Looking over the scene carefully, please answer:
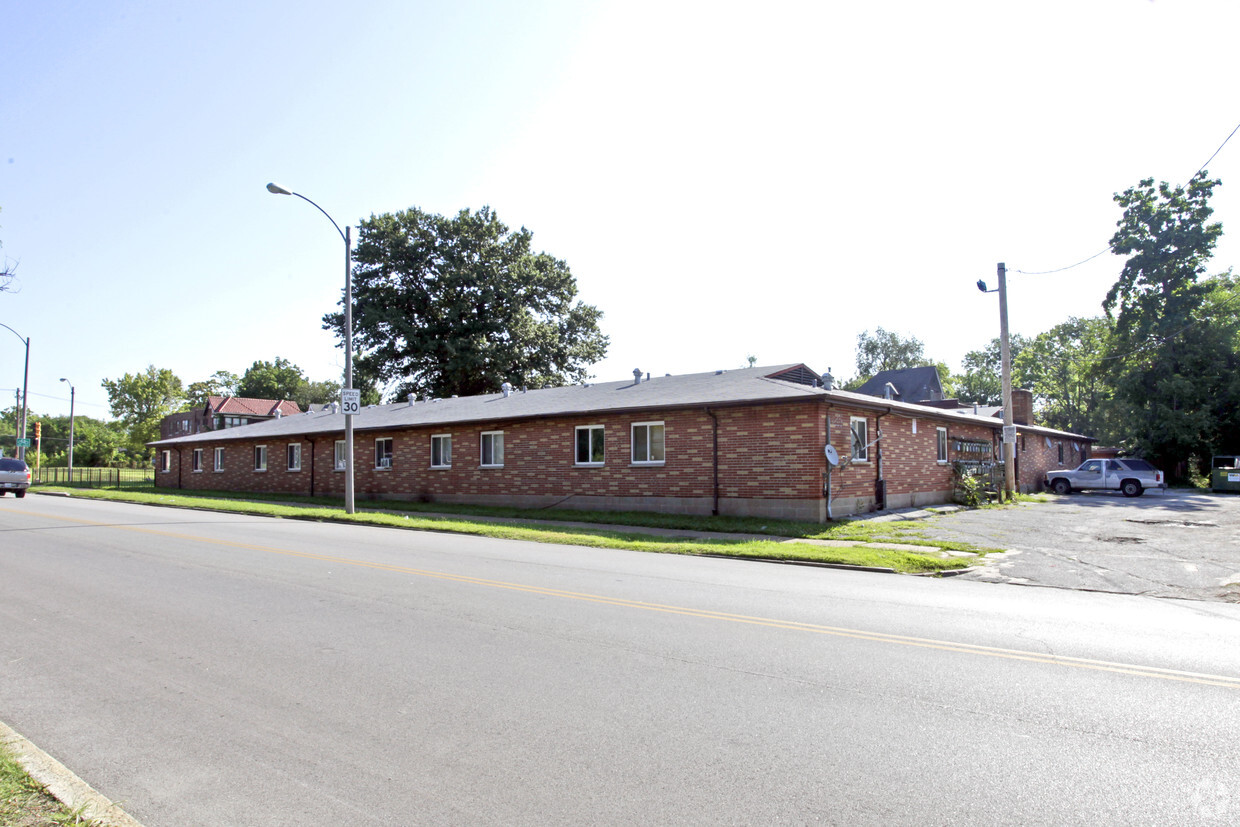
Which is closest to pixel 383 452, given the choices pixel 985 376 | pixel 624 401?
pixel 624 401

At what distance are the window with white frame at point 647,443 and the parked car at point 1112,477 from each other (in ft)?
77.9

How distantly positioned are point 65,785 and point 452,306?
4478 centimetres

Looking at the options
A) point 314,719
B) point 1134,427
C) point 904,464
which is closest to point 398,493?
point 904,464

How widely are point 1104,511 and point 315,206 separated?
24.6 metres

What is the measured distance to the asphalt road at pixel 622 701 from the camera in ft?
12.1

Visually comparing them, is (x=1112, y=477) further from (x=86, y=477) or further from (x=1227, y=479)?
(x=86, y=477)

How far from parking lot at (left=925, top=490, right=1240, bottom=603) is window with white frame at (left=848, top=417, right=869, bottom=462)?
7.98 ft

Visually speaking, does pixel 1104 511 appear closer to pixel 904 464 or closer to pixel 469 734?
pixel 904 464

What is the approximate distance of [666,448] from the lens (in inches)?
807

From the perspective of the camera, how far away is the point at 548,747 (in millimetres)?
4254

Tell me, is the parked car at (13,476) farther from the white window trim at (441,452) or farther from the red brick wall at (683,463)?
the white window trim at (441,452)

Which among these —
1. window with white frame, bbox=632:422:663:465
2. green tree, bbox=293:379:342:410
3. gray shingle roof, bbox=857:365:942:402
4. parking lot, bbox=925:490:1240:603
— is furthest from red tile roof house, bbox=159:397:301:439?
parking lot, bbox=925:490:1240:603

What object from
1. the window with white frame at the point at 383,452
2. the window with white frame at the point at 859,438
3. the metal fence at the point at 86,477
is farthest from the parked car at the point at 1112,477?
the metal fence at the point at 86,477

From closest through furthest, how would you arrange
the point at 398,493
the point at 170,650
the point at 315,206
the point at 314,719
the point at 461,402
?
the point at 314,719 < the point at 170,650 < the point at 315,206 < the point at 398,493 < the point at 461,402
